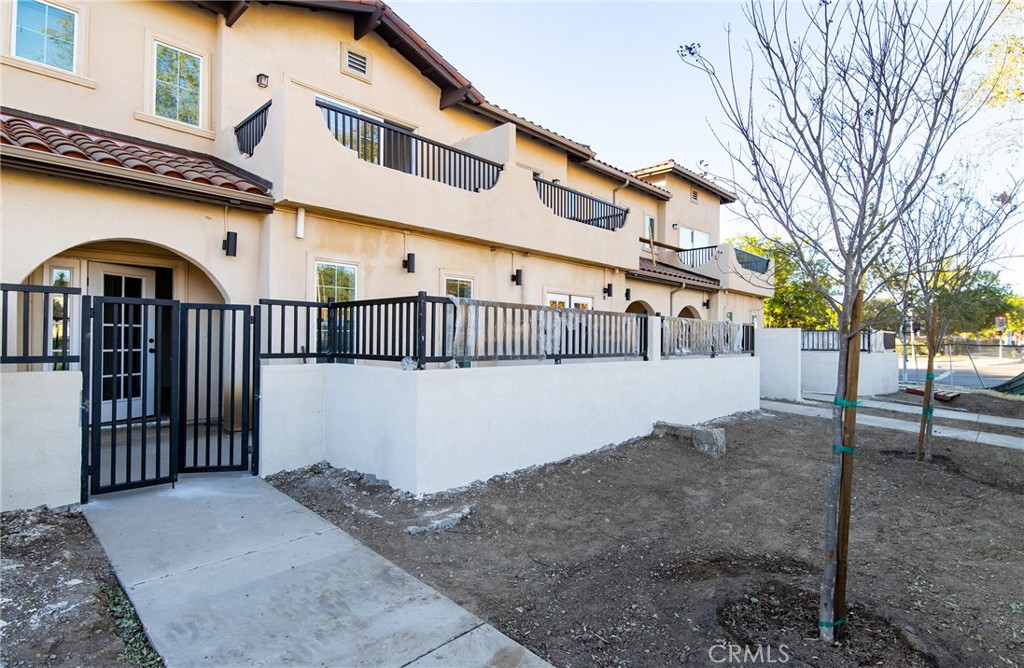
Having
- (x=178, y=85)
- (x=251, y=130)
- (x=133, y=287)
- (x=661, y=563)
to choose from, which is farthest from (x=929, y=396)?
(x=178, y=85)

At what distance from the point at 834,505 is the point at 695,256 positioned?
1653cm

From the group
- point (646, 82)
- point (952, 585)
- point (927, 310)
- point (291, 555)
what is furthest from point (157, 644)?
point (927, 310)

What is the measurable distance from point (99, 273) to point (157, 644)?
6.83 metres

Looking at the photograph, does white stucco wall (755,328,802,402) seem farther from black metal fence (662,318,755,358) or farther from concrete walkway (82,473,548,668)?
concrete walkway (82,473,548,668)

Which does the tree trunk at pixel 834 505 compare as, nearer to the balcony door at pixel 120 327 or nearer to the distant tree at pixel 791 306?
the balcony door at pixel 120 327

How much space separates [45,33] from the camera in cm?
739

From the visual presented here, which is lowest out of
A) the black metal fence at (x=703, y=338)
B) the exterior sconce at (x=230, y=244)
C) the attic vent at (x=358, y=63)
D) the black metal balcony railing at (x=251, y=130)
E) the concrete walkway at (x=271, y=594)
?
the concrete walkway at (x=271, y=594)

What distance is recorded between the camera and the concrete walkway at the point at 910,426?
9609 mm

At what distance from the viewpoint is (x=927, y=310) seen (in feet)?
25.2

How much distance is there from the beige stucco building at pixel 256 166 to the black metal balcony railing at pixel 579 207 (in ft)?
0.22

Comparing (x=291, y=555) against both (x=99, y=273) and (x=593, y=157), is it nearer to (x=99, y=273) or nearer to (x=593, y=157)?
(x=99, y=273)

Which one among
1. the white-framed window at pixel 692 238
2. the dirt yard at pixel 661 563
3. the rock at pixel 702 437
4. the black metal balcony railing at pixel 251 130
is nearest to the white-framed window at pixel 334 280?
the black metal balcony railing at pixel 251 130

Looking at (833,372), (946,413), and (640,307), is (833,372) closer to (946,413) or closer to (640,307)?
(946,413)

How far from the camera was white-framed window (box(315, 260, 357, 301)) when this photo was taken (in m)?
8.22
